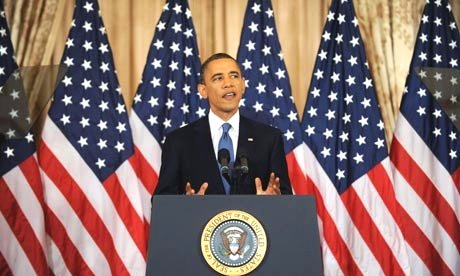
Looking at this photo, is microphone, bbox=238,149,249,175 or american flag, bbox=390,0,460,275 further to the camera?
american flag, bbox=390,0,460,275

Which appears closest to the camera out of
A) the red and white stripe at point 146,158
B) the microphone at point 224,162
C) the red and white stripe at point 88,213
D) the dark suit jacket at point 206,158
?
the microphone at point 224,162

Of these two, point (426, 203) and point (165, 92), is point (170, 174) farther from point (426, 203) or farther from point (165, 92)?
point (426, 203)

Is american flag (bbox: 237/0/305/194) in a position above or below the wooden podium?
above

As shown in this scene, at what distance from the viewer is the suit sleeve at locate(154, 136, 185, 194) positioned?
3105 mm

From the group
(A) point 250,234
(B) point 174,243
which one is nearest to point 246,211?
(A) point 250,234

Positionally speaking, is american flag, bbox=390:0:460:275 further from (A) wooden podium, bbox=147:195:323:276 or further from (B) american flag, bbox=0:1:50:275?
(A) wooden podium, bbox=147:195:323:276

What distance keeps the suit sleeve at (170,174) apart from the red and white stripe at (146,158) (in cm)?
171

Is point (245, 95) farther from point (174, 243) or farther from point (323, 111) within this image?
point (174, 243)

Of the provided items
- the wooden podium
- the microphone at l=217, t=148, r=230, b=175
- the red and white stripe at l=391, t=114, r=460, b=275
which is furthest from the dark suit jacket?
the red and white stripe at l=391, t=114, r=460, b=275

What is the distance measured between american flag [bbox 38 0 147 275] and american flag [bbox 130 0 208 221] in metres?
0.10

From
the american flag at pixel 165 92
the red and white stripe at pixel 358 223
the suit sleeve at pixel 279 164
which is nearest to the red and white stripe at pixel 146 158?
the american flag at pixel 165 92

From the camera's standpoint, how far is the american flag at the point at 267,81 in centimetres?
500

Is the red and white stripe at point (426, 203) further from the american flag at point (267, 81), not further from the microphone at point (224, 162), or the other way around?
the microphone at point (224, 162)

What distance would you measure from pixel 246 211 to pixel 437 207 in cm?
332
